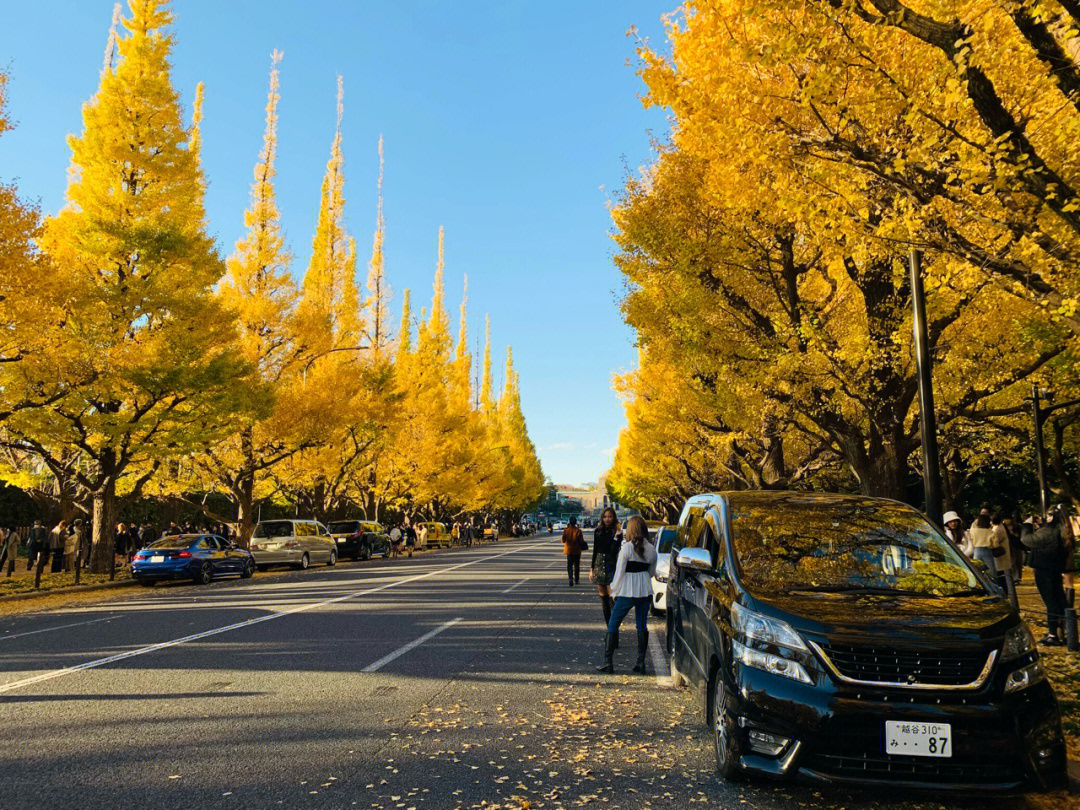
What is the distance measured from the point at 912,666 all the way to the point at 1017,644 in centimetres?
67

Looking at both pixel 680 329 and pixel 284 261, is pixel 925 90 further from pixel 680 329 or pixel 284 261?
pixel 284 261

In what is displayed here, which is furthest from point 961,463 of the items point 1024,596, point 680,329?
point 680,329

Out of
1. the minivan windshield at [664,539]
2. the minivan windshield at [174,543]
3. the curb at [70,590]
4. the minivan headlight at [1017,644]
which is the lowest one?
the curb at [70,590]

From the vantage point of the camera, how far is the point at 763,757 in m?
4.51

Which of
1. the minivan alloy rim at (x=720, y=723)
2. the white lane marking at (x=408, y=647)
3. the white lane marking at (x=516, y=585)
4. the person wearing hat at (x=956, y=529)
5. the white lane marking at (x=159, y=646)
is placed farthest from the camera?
the white lane marking at (x=516, y=585)

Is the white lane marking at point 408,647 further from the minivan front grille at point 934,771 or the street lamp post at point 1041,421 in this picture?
the street lamp post at point 1041,421

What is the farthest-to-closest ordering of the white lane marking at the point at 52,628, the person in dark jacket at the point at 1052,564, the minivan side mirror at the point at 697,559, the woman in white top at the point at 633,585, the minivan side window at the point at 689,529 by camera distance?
the white lane marking at the point at 52,628 < the person in dark jacket at the point at 1052,564 < the woman in white top at the point at 633,585 < the minivan side window at the point at 689,529 < the minivan side mirror at the point at 697,559

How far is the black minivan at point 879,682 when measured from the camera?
167 inches

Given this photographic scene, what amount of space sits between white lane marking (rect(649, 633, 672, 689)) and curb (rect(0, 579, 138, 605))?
12.9m

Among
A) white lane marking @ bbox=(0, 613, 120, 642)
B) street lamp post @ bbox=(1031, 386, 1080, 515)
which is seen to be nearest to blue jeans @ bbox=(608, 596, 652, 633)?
white lane marking @ bbox=(0, 613, 120, 642)

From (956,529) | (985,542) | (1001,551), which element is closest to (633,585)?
(985,542)

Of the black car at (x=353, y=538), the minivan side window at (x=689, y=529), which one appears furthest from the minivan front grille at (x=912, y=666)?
the black car at (x=353, y=538)

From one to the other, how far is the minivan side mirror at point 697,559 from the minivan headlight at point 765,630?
564 mm

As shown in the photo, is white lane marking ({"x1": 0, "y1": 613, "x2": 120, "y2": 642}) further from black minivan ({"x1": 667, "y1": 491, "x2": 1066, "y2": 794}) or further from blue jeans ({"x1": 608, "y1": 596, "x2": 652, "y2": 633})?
black minivan ({"x1": 667, "y1": 491, "x2": 1066, "y2": 794})
